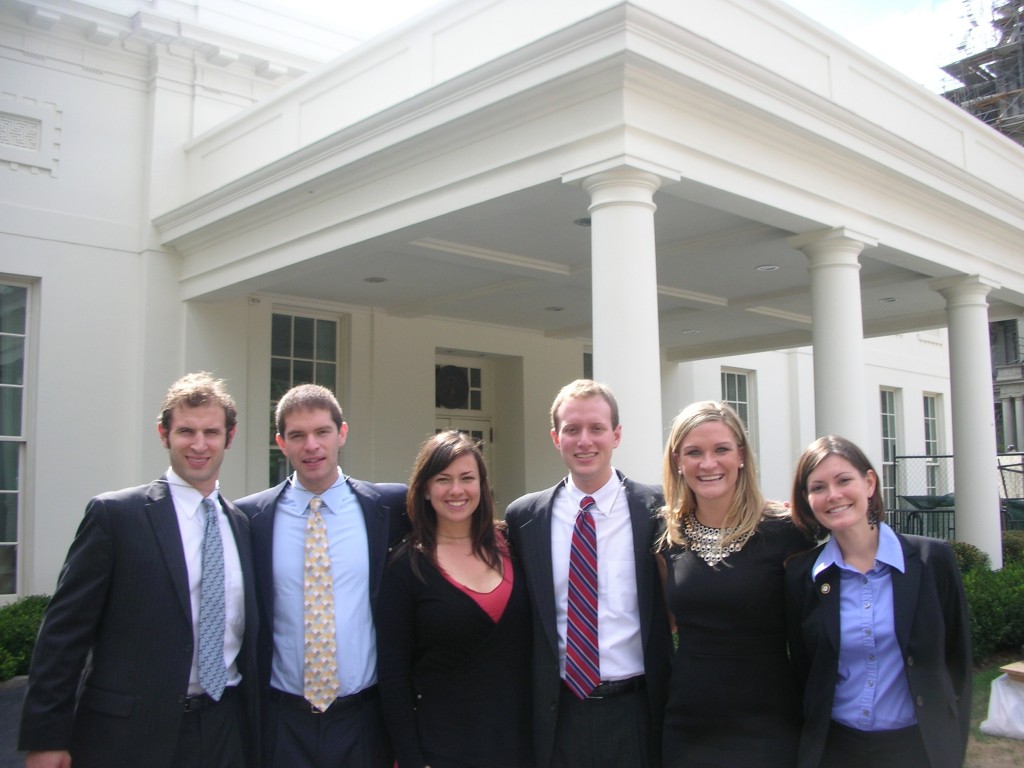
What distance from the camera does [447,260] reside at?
9656 millimetres

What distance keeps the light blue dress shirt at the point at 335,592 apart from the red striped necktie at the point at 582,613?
687 mm

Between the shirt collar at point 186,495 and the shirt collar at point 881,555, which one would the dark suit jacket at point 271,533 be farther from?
the shirt collar at point 881,555

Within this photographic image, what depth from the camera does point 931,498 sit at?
1562 cm

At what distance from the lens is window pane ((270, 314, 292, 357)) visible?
37.9 ft

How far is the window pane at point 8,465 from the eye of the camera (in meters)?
9.48

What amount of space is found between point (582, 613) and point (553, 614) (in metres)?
0.10

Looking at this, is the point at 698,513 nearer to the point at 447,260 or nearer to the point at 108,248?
the point at 447,260

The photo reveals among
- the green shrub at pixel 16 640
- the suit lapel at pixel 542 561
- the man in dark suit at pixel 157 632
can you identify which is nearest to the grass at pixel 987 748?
the suit lapel at pixel 542 561

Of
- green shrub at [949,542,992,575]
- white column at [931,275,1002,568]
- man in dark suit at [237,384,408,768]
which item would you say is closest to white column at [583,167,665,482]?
man in dark suit at [237,384,408,768]

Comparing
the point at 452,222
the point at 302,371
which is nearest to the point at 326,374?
the point at 302,371

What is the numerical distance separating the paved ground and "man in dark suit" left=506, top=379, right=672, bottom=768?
340cm

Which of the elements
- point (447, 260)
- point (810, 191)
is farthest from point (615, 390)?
point (447, 260)

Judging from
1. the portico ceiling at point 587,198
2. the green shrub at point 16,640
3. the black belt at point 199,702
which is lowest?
the green shrub at point 16,640

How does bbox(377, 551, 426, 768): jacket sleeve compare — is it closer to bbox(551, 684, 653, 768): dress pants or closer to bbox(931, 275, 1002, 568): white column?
bbox(551, 684, 653, 768): dress pants
